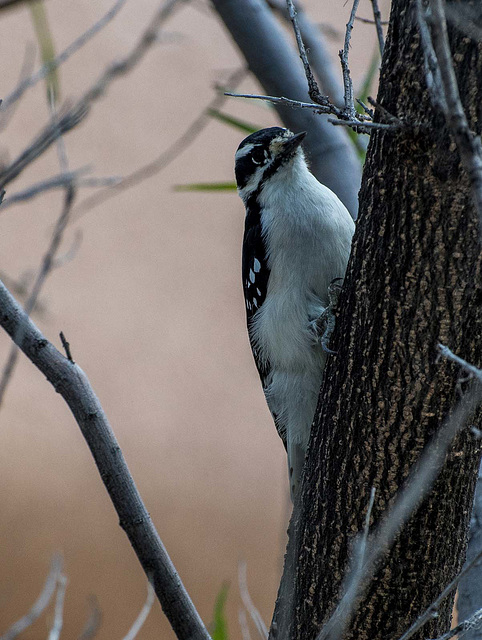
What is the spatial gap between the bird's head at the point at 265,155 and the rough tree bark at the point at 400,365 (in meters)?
0.91

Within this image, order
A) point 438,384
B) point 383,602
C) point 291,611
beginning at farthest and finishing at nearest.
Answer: point 291,611, point 383,602, point 438,384

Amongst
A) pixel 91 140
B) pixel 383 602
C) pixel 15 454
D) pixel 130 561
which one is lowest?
pixel 383 602

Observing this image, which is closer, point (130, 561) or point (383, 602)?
point (383, 602)

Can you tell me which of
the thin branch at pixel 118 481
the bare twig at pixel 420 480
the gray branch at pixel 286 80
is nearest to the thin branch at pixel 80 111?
the thin branch at pixel 118 481

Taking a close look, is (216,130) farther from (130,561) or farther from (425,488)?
(425,488)

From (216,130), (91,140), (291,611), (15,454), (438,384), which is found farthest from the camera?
(216,130)

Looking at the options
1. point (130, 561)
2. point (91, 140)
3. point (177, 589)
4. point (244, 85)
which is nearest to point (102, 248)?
point (91, 140)

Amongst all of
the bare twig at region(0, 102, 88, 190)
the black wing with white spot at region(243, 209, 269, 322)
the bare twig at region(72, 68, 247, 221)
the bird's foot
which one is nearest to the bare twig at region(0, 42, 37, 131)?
the bare twig at region(0, 102, 88, 190)

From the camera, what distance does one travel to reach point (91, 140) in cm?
495

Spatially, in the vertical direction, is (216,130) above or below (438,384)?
above

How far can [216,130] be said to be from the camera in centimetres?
538

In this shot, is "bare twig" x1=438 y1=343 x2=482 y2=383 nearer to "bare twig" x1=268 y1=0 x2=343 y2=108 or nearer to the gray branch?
the gray branch

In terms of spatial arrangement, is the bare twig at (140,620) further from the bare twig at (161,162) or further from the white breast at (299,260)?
the bare twig at (161,162)

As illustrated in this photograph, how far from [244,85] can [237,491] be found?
9.38 ft
